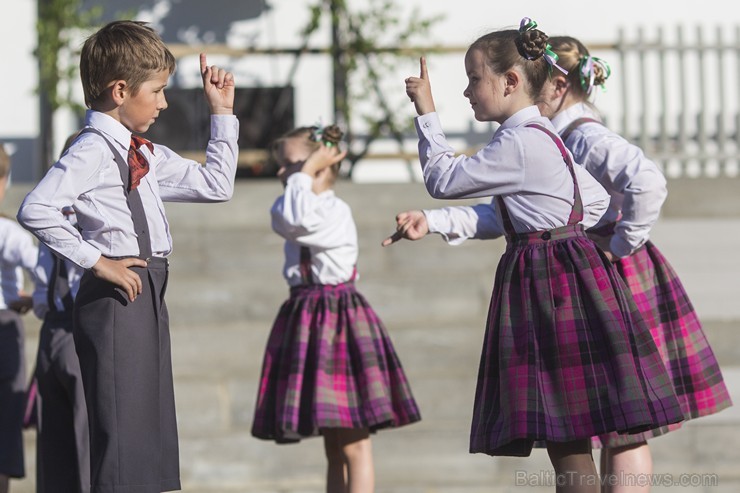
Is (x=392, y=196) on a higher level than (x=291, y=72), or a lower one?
lower

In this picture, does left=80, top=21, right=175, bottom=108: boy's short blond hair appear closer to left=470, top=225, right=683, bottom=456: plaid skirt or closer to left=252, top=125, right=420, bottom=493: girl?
left=470, top=225, right=683, bottom=456: plaid skirt

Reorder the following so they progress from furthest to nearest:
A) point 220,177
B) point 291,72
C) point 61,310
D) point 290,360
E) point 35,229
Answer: point 291,72 → point 290,360 → point 61,310 → point 220,177 → point 35,229

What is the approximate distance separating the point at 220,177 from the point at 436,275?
11.4 ft

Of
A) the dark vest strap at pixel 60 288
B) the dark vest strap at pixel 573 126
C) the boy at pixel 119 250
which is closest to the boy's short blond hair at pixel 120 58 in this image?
the boy at pixel 119 250

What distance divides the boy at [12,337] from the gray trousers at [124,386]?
1.58m

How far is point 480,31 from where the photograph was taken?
151 inches

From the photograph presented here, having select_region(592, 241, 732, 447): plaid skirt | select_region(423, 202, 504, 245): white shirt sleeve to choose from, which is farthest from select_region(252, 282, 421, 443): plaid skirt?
select_region(592, 241, 732, 447): plaid skirt

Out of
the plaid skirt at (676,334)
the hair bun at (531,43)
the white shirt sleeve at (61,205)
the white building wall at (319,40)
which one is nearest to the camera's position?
the white shirt sleeve at (61,205)

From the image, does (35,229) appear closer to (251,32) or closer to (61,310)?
(61,310)

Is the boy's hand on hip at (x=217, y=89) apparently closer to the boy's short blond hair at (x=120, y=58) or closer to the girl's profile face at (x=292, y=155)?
the boy's short blond hair at (x=120, y=58)

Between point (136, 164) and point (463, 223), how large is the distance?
42.2 inches

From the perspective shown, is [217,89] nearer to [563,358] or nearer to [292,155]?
[563,358]

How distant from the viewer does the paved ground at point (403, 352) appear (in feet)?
19.0

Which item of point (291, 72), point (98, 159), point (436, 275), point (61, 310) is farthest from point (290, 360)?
point (291, 72)
